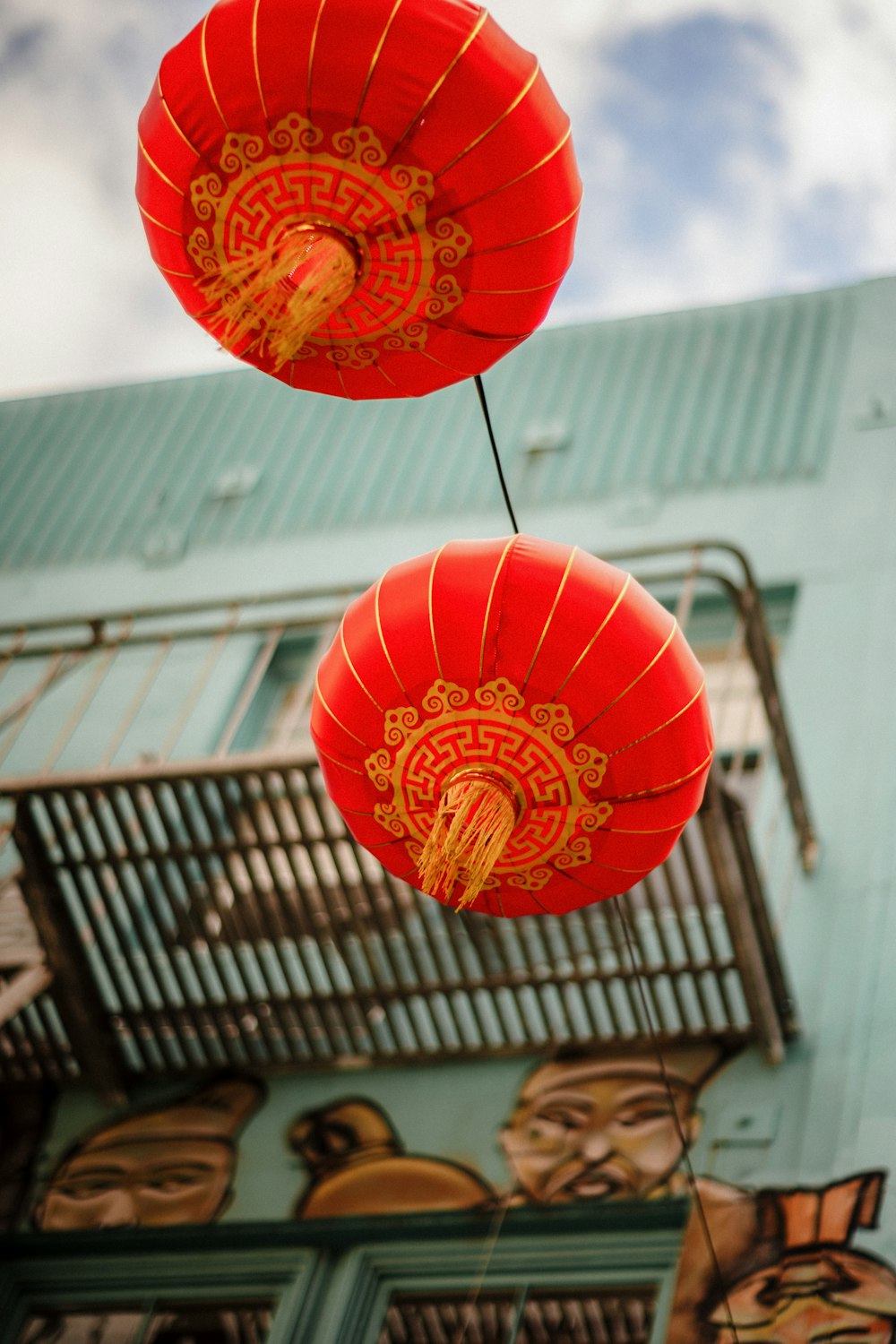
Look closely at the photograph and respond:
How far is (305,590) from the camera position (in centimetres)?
728

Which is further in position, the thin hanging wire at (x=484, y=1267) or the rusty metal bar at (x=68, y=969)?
the rusty metal bar at (x=68, y=969)

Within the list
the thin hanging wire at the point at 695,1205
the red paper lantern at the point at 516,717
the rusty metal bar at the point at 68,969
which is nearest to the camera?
the red paper lantern at the point at 516,717

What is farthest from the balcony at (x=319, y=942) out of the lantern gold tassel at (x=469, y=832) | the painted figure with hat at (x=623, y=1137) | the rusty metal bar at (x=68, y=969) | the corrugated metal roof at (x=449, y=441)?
the corrugated metal roof at (x=449, y=441)

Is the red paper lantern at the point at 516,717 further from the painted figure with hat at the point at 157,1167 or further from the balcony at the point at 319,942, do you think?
the painted figure with hat at the point at 157,1167

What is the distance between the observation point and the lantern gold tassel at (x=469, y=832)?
459 cm

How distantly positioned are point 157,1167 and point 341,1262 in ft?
3.43

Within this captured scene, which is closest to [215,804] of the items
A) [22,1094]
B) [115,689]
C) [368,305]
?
[115,689]

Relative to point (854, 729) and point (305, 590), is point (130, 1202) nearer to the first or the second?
point (305, 590)

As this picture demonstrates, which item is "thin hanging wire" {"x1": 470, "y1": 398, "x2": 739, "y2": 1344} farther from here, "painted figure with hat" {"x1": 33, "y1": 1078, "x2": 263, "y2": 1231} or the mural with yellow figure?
"painted figure with hat" {"x1": 33, "y1": 1078, "x2": 263, "y2": 1231}

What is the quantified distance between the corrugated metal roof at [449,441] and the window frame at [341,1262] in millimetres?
5146

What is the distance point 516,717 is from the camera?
4.56 metres

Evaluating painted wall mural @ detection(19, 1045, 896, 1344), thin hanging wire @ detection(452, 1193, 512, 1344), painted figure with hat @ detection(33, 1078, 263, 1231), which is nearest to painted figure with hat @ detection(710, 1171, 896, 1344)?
painted wall mural @ detection(19, 1045, 896, 1344)

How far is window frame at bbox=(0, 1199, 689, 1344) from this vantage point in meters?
6.13

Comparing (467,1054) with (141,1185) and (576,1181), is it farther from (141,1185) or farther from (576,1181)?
(141,1185)
